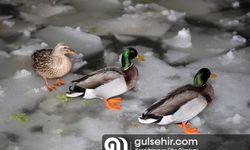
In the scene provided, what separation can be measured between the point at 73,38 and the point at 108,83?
191cm

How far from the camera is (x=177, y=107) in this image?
5.06 meters

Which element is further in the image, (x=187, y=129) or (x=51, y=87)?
(x=51, y=87)

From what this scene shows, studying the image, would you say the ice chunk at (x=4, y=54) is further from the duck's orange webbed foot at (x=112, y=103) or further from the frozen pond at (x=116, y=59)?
the duck's orange webbed foot at (x=112, y=103)

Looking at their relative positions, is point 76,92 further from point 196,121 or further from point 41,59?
point 196,121

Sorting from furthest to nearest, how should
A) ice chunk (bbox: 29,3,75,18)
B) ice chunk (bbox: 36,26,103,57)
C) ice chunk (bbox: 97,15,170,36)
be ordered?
ice chunk (bbox: 29,3,75,18) → ice chunk (bbox: 97,15,170,36) → ice chunk (bbox: 36,26,103,57)

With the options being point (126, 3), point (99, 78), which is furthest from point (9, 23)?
point (99, 78)

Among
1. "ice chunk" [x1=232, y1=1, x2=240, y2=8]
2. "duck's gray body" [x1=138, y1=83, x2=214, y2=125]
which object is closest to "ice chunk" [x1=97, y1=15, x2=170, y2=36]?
"ice chunk" [x1=232, y1=1, x2=240, y2=8]

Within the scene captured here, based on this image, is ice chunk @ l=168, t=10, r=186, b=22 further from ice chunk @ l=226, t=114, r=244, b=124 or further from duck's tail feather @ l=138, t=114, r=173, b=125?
duck's tail feather @ l=138, t=114, r=173, b=125

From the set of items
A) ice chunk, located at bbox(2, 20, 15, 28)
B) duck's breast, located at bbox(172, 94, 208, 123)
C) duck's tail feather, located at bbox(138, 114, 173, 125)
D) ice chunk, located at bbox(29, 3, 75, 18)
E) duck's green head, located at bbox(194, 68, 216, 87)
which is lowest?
duck's tail feather, located at bbox(138, 114, 173, 125)

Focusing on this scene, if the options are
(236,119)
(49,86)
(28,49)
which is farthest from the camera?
(28,49)

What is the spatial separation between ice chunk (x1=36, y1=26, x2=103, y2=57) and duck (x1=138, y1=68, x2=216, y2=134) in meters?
1.97

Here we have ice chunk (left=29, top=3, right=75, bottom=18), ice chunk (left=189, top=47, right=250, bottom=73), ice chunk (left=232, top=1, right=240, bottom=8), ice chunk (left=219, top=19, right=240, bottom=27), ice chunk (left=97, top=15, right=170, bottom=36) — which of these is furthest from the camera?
ice chunk (left=232, top=1, right=240, bottom=8)

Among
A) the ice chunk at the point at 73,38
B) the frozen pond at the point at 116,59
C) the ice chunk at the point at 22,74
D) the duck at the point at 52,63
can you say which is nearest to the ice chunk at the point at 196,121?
the frozen pond at the point at 116,59

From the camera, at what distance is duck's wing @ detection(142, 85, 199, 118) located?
16.6ft
